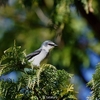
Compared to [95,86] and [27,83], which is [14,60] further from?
[95,86]

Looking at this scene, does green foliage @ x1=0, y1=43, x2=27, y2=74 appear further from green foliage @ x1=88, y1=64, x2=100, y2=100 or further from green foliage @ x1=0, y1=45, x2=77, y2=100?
green foliage @ x1=88, y1=64, x2=100, y2=100

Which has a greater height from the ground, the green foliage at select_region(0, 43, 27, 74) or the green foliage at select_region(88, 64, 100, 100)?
the green foliage at select_region(0, 43, 27, 74)

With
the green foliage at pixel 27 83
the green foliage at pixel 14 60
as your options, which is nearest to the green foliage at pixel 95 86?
the green foliage at pixel 27 83

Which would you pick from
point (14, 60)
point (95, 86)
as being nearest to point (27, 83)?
point (14, 60)

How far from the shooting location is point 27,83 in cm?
205

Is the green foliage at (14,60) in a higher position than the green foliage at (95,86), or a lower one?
higher

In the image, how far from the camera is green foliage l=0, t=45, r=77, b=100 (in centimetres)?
206

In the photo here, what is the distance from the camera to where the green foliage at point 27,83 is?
2.06 meters

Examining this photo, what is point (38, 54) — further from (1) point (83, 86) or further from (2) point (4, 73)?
(1) point (83, 86)

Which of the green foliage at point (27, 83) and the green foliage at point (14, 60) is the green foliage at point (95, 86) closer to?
the green foliage at point (27, 83)

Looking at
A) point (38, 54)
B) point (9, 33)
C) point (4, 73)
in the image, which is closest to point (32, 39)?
point (9, 33)

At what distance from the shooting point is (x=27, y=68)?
2123 mm

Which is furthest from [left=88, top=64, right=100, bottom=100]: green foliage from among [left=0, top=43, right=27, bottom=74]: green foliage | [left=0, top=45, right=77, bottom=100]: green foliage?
[left=0, top=43, right=27, bottom=74]: green foliage

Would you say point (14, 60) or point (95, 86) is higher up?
point (14, 60)
